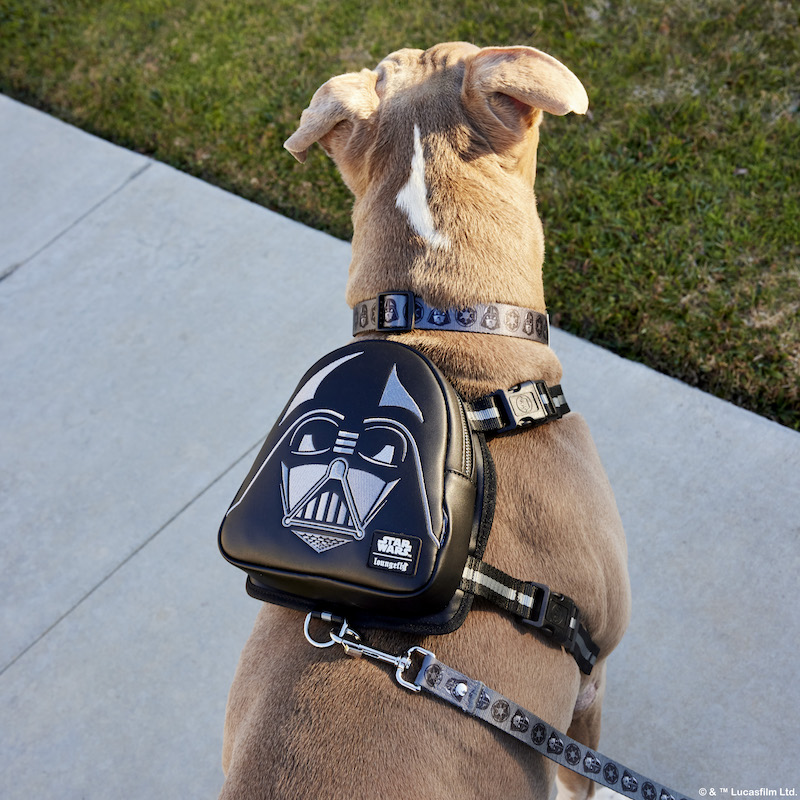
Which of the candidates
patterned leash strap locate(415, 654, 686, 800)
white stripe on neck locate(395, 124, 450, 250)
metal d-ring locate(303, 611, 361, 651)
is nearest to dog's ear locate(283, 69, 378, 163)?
white stripe on neck locate(395, 124, 450, 250)

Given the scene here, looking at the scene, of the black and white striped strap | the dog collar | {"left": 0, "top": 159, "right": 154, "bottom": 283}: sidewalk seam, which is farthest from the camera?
{"left": 0, "top": 159, "right": 154, "bottom": 283}: sidewalk seam

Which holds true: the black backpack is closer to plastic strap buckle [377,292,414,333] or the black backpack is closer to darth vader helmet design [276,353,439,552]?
darth vader helmet design [276,353,439,552]

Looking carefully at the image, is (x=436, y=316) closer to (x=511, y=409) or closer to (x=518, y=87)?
(x=511, y=409)

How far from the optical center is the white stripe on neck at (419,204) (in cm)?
202

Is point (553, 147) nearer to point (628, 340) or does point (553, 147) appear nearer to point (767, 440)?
point (628, 340)

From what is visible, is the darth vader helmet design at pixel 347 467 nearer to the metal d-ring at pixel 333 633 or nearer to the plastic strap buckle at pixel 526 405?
the metal d-ring at pixel 333 633

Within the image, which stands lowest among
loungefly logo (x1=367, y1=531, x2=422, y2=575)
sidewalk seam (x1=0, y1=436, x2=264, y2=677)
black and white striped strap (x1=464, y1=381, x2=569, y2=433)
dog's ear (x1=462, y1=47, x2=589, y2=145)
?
sidewalk seam (x1=0, y1=436, x2=264, y2=677)

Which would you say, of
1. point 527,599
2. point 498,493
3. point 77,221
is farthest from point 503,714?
point 77,221

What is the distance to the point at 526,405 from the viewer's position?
1.86 m

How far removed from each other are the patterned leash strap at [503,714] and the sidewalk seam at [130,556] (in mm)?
1996

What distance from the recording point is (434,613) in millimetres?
1531

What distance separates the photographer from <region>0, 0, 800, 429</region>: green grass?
Answer: 3307 mm

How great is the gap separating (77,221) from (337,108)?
112 inches

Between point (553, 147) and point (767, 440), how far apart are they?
6.41 feet
